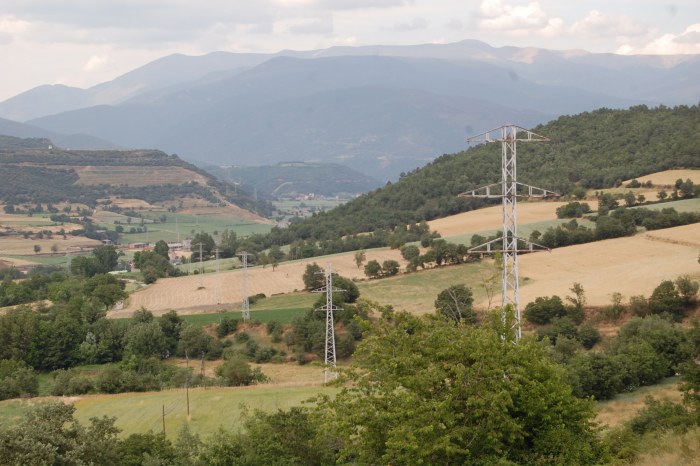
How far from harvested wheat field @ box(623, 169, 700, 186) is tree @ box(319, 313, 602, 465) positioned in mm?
64756

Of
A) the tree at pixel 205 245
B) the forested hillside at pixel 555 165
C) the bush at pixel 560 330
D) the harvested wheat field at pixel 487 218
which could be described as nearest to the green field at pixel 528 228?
the harvested wheat field at pixel 487 218

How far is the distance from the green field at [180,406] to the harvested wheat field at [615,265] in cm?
1794

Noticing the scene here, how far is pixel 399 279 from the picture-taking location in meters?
60.2

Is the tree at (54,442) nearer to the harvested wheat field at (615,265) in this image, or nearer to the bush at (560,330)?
the bush at (560,330)

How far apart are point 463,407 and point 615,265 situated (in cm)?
3912

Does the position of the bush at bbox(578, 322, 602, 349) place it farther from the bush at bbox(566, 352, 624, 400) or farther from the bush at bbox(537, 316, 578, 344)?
→ the bush at bbox(566, 352, 624, 400)

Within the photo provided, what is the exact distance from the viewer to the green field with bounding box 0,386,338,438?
1296 inches

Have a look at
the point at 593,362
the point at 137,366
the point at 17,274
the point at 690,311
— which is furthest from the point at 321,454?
the point at 17,274

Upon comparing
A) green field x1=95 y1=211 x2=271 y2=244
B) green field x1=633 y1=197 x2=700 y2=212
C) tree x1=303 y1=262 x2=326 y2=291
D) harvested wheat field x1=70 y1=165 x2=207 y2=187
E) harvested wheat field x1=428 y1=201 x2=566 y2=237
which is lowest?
green field x1=95 y1=211 x2=271 y2=244

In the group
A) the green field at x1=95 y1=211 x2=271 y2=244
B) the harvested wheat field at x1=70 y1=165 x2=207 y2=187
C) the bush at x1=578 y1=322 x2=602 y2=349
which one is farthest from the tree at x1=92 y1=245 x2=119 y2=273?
the harvested wheat field at x1=70 y1=165 x2=207 y2=187

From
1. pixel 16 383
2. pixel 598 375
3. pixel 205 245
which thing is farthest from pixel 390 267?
pixel 205 245

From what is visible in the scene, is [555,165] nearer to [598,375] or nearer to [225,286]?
[225,286]

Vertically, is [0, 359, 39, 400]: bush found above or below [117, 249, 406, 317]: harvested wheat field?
below

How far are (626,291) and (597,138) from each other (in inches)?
2303
